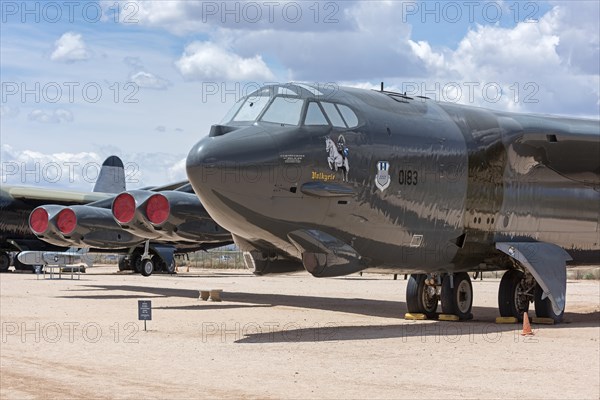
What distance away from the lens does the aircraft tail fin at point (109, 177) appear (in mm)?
56656

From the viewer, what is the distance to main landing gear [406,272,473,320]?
60.5 feet

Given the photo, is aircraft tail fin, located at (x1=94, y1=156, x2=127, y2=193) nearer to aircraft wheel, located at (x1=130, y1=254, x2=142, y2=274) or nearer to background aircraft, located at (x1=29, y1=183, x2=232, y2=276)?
background aircraft, located at (x1=29, y1=183, x2=232, y2=276)

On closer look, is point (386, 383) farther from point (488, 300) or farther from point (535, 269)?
point (488, 300)

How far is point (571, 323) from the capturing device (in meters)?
19.0

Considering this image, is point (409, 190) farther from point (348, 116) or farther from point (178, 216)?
point (178, 216)

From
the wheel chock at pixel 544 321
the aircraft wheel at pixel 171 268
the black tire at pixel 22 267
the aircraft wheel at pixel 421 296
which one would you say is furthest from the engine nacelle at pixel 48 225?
the wheel chock at pixel 544 321

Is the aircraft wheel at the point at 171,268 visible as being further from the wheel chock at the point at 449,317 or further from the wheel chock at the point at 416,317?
the wheel chock at the point at 449,317

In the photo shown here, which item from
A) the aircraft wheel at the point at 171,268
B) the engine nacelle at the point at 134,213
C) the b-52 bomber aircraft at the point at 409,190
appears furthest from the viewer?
the aircraft wheel at the point at 171,268

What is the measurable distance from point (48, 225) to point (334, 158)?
21.4m

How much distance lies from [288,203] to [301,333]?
2.52m

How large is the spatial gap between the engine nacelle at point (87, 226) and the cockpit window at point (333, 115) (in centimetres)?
2059

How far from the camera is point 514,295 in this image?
18797 millimetres

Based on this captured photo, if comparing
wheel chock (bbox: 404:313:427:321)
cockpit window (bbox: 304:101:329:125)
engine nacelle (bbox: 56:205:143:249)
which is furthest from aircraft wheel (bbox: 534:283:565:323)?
engine nacelle (bbox: 56:205:143:249)

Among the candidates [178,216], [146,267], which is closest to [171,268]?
[146,267]
